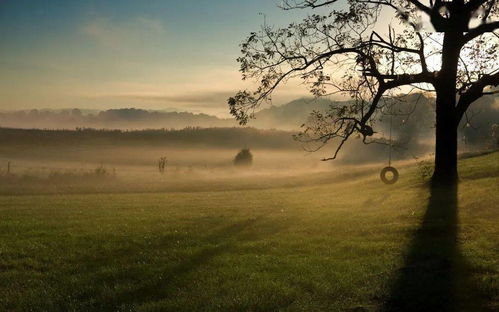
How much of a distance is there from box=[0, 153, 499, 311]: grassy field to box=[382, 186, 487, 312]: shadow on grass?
3 cm

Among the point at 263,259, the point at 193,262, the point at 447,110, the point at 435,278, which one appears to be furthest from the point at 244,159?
the point at 435,278

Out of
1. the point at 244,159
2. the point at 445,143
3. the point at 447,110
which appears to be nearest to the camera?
the point at 447,110

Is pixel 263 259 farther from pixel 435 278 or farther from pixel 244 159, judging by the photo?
pixel 244 159

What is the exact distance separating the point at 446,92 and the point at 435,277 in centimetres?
1682

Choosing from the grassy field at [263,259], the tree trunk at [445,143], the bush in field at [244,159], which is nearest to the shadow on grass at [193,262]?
the grassy field at [263,259]

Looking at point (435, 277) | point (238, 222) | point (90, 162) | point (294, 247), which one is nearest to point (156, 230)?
point (238, 222)

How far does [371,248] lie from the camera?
17328 millimetres

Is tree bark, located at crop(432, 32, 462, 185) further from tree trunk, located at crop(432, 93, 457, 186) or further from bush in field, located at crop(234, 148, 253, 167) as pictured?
bush in field, located at crop(234, 148, 253, 167)

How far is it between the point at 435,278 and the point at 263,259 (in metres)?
5.19

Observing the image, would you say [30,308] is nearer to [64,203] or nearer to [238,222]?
[238,222]

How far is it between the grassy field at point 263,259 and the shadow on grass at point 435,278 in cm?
3

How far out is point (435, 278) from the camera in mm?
13172

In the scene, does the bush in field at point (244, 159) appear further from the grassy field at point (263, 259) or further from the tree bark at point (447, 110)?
the tree bark at point (447, 110)

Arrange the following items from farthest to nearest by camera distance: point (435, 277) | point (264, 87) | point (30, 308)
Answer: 1. point (264, 87)
2. point (435, 277)
3. point (30, 308)
